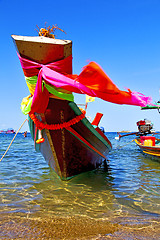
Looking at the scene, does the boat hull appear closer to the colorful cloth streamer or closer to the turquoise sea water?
the turquoise sea water

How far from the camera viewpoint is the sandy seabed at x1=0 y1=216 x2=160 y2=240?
2646mm

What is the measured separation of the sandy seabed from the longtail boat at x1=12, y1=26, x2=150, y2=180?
190 cm

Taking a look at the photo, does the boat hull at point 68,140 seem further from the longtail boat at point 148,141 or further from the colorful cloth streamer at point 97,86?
the longtail boat at point 148,141

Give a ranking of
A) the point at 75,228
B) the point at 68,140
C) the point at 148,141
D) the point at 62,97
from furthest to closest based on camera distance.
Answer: the point at 148,141
the point at 68,140
the point at 62,97
the point at 75,228

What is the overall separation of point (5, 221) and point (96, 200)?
189 cm

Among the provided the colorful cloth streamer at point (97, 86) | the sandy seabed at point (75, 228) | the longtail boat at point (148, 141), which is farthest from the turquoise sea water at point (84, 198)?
the longtail boat at point (148, 141)

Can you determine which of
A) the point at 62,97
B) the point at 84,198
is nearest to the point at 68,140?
the point at 62,97

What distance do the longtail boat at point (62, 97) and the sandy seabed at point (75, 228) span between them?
1.90 metres

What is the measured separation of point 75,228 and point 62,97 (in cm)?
244

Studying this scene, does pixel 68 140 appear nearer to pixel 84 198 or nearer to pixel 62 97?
pixel 62 97

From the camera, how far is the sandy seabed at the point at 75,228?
8.68 feet

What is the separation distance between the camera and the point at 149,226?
294 centimetres

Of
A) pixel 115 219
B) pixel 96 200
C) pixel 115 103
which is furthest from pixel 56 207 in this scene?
pixel 115 103

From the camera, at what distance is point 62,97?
4.04 metres
